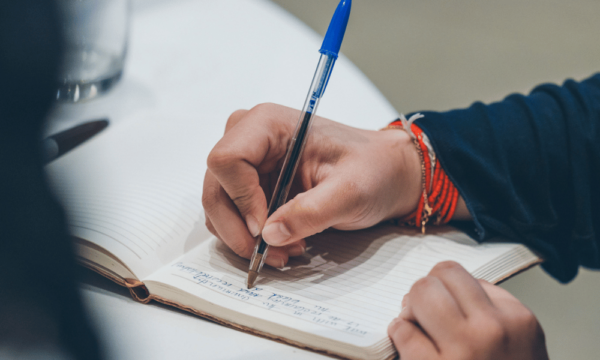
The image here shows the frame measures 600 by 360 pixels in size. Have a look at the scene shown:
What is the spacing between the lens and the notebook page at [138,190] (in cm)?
44

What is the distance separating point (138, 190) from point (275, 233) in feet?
0.70

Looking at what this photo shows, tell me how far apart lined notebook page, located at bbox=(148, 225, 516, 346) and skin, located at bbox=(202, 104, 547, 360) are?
20 millimetres

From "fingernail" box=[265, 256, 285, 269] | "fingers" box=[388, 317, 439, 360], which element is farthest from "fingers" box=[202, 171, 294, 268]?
"fingers" box=[388, 317, 439, 360]

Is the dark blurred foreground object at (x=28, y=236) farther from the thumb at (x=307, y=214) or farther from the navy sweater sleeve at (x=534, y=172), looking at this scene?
the navy sweater sleeve at (x=534, y=172)

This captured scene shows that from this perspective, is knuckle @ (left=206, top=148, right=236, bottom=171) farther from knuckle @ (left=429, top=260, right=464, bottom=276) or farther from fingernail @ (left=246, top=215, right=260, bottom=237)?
knuckle @ (left=429, top=260, right=464, bottom=276)

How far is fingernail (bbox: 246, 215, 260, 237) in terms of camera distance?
441mm

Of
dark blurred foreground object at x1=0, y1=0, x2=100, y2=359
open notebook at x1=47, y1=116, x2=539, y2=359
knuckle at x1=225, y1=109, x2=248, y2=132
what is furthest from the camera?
knuckle at x1=225, y1=109, x2=248, y2=132

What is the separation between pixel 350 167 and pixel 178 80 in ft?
1.48

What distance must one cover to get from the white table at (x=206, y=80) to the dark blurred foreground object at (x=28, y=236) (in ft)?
0.27

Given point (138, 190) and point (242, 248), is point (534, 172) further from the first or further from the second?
point (138, 190)

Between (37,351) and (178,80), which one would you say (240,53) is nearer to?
(178,80)

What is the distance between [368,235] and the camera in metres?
0.52

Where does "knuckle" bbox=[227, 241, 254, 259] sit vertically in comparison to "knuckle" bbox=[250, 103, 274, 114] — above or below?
below

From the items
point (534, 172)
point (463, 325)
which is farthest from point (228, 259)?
point (534, 172)
